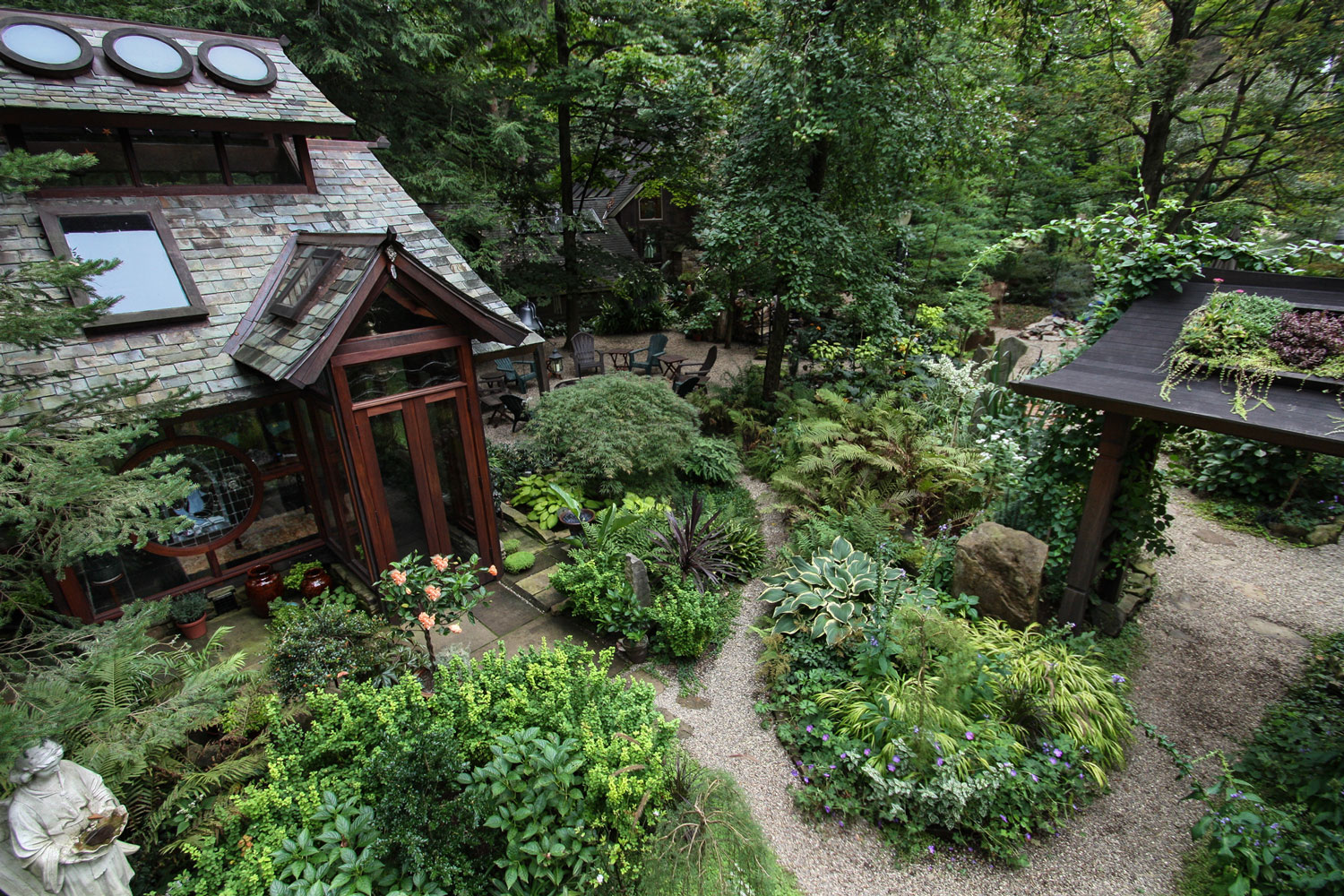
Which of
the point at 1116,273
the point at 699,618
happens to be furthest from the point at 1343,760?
the point at 699,618

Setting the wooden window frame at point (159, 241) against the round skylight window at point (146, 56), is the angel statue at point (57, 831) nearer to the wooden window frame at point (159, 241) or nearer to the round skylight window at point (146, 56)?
the wooden window frame at point (159, 241)

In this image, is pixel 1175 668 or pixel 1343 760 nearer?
pixel 1343 760

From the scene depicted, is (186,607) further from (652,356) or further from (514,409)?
(652,356)

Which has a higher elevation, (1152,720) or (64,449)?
(64,449)

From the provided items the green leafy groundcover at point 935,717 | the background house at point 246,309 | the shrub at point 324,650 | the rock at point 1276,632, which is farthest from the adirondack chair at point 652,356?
the rock at point 1276,632

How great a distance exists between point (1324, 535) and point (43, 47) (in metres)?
14.6

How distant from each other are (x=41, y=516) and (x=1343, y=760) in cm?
822

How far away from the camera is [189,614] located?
5.71m

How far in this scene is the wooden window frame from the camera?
5.09 meters

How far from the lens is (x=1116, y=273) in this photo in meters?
5.39

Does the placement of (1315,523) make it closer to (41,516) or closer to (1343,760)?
(1343,760)

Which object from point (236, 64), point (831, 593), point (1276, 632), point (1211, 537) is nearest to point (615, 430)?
point (831, 593)

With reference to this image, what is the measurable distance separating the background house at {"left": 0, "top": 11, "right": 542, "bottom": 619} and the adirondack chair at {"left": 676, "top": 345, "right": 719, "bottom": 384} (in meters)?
5.91

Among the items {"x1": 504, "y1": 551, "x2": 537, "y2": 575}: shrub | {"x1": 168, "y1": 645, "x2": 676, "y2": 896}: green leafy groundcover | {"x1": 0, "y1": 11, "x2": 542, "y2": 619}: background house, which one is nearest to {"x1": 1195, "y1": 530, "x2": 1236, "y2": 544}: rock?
{"x1": 168, "y1": 645, "x2": 676, "y2": 896}: green leafy groundcover
